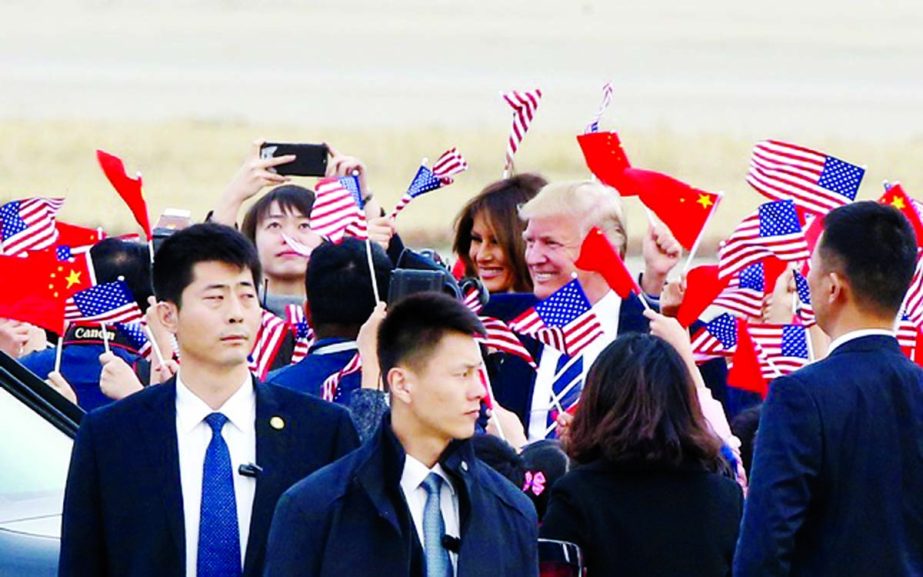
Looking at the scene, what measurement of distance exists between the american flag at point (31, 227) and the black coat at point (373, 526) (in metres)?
2.64

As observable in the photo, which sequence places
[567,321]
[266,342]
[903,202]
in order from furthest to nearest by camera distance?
[266,342]
[903,202]
[567,321]

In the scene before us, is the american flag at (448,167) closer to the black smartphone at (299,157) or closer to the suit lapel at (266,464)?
the black smartphone at (299,157)

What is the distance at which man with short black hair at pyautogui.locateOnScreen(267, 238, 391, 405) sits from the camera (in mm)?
6348

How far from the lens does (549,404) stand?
686cm

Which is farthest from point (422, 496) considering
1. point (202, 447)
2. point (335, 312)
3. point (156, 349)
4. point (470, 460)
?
point (156, 349)

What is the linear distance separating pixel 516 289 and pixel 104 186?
72.7ft

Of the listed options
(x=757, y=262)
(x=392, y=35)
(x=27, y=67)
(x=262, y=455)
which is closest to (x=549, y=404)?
(x=757, y=262)

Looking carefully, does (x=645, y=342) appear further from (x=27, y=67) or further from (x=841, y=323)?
(x=27, y=67)

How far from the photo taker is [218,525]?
518 centimetres

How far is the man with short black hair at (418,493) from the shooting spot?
482cm

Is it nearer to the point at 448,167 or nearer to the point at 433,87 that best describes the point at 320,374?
the point at 448,167

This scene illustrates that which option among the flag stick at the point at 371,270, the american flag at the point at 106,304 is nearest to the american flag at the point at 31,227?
the american flag at the point at 106,304

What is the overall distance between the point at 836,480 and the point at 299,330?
8.59 ft

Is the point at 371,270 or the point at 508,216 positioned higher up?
the point at 508,216
